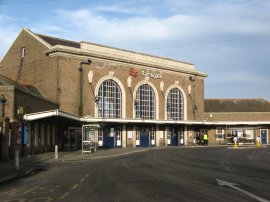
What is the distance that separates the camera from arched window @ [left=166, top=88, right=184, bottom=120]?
59250 millimetres

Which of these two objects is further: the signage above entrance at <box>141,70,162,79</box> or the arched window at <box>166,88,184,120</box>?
the arched window at <box>166,88,184,120</box>

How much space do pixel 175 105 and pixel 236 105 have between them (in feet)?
50.0

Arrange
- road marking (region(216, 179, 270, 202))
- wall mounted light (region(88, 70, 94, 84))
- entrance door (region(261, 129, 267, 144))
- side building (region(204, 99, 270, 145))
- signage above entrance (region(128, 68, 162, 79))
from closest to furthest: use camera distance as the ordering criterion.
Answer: road marking (region(216, 179, 270, 202)), wall mounted light (region(88, 70, 94, 84)), signage above entrance (region(128, 68, 162, 79)), side building (region(204, 99, 270, 145)), entrance door (region(261, 129, 267, 144))

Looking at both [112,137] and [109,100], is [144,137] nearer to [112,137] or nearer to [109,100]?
[112,137]

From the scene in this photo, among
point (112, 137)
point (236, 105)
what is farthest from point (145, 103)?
point (236, 105)

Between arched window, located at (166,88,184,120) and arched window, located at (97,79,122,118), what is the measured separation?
8671 mm

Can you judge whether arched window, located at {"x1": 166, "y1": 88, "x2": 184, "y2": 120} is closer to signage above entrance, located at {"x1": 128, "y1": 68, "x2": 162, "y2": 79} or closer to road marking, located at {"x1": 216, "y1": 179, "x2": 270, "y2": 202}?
A: signage above entrance, located at {"x1": 128, "y1": 68, "x2": 162, "y2": 79}

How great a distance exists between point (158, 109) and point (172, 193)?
45082 mm

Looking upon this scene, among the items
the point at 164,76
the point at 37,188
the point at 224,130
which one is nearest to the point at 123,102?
the point at 164,76

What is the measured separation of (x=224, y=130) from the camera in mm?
66438

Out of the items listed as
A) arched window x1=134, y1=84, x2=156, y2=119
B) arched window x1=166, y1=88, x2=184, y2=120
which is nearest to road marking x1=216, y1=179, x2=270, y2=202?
arched window x1=134, y1=84, x2=156, y2=119

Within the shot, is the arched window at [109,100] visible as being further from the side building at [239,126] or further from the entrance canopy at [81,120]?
the side building at [239,126]

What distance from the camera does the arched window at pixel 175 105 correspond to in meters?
59.2

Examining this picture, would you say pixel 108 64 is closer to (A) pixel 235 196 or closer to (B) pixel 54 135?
Result: (B) pixel 54 135
